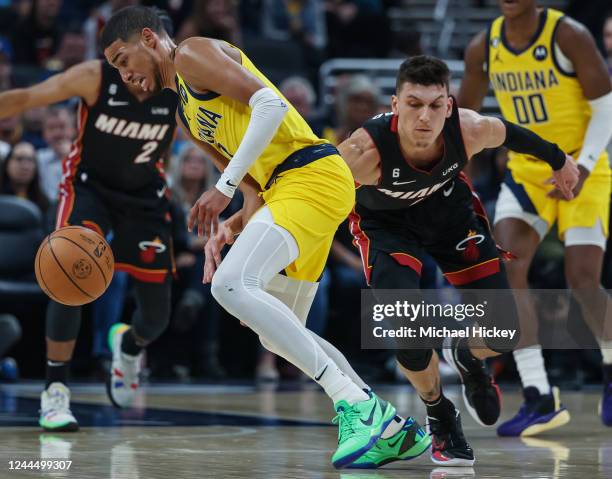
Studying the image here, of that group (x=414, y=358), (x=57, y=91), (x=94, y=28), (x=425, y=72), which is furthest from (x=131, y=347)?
(x=94, y=28)

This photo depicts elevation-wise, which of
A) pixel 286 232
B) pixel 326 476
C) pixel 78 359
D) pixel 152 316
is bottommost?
pixel 78 359

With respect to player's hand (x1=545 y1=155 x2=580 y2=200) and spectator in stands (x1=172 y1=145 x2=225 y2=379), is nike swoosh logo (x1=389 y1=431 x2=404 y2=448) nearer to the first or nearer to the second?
player's hand (x1=545 y1=155 x2=580 y2=200)

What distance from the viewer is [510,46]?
20.6 ft

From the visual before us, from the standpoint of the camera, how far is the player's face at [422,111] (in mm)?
4742

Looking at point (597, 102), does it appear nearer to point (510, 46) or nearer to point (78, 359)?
point (510, 46)

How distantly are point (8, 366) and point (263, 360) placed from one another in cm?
222

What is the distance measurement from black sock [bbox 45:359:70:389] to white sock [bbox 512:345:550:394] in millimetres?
2371

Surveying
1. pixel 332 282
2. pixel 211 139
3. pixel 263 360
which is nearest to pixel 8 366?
pixel 263 360

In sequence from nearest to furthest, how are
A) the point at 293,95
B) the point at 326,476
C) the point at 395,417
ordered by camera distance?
the point at 326,476 < the point at 395,417 < the point at 293,95

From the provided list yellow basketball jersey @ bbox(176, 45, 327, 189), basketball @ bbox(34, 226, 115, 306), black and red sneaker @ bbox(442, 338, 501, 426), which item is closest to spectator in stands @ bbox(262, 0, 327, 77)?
basketball @ bbox(34, 226, 115, 306)

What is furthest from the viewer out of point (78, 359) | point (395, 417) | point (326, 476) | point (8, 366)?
point (78, 359)

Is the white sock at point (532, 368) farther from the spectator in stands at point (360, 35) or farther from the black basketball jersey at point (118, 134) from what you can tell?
the spectator in stands at point (360, 35)

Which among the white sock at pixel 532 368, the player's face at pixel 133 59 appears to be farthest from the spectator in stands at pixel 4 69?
the white sock at pixel 532 368

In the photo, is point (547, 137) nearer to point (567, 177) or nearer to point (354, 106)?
point (567, 177)
